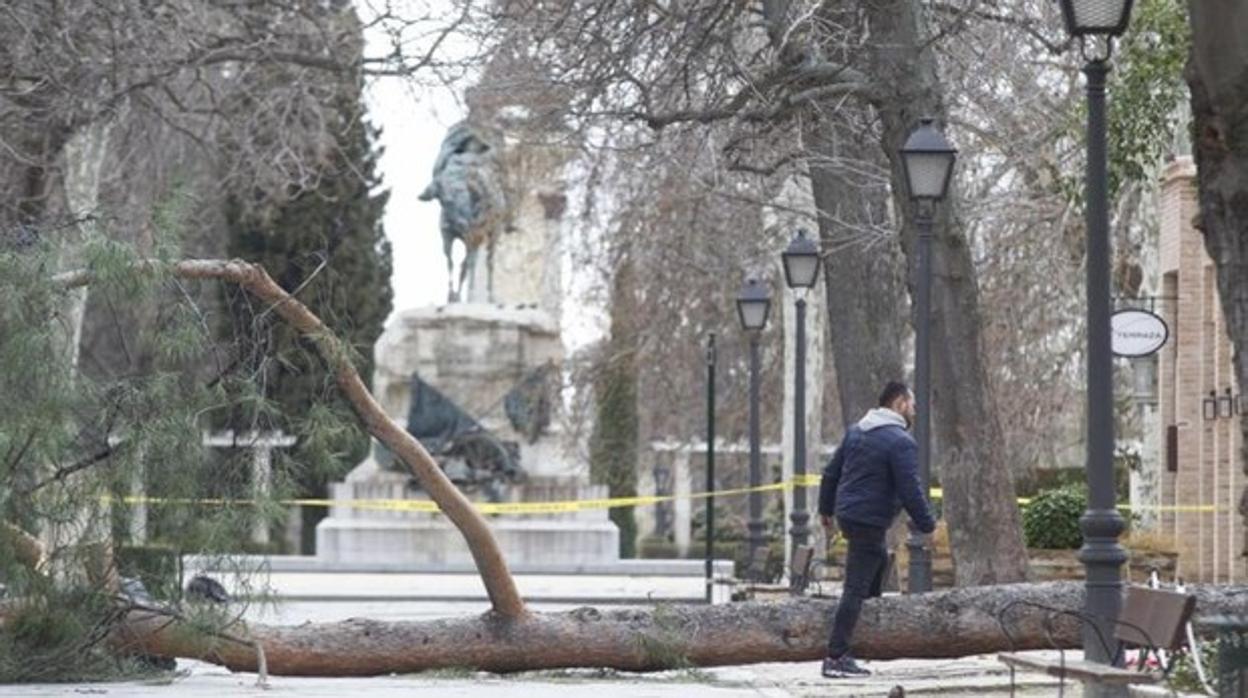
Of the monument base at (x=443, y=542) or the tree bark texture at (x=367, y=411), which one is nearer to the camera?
the tree bark texture at (x=367, y=411)

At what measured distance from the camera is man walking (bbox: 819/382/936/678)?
19.1 meters

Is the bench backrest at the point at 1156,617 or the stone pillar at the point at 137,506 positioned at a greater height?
→ the stone pillar at the point at 137,506

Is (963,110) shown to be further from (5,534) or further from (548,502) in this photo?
(5,534)

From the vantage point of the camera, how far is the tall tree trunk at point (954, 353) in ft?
82.9

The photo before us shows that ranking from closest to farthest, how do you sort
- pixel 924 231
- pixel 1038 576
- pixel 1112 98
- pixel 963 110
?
pixel 924 231 < pixel 1112 98 < pixel 1038 576 < pixel 963 110

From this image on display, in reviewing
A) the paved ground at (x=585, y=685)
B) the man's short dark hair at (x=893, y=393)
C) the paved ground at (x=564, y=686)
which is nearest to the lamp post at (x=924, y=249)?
the paved ground at (x=585, y=685)

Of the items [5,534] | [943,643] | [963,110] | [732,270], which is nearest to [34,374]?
[5,534]

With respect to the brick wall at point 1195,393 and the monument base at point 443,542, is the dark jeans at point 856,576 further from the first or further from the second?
the monument base at point 443,542

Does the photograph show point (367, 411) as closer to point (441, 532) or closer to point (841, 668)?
point (841, 668)

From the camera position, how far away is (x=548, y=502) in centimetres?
4959

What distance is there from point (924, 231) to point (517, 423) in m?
26.6

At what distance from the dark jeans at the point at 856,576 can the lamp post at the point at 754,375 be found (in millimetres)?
17098

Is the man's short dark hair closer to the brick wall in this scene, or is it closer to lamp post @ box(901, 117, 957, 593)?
lamp post @ box(901, 117, 957, 593)

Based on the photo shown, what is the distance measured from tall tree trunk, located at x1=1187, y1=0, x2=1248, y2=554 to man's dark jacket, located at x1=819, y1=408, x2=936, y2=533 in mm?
4664
